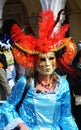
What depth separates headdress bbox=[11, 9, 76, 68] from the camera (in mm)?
4176

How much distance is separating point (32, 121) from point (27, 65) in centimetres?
51

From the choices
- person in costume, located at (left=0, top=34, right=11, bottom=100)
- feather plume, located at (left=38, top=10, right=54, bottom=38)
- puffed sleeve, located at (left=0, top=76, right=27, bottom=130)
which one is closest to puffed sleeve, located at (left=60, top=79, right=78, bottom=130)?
puffed sleeve, located at (left=0, top=76, right=27, bottom=130)

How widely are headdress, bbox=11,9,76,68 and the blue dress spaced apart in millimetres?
259

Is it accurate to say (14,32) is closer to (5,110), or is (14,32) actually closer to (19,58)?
(19,58)

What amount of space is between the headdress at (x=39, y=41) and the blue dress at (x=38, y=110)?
0.26 meters

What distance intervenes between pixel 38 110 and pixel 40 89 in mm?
188

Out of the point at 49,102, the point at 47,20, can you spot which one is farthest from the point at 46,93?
the point at 47,20

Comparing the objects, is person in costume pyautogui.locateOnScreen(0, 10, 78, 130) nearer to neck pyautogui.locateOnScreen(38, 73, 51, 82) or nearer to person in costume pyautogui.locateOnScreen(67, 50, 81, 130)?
neck pyautogui.locateOnScreen(38, 73, 51, 82)

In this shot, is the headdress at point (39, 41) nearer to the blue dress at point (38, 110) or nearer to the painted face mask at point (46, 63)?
the painted face mask at point (46, 63)

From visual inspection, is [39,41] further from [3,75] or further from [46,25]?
[3,75]

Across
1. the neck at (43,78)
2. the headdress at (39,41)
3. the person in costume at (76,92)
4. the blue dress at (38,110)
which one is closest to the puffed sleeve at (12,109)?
the blue dress at (38,110)

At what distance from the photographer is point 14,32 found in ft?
14.0

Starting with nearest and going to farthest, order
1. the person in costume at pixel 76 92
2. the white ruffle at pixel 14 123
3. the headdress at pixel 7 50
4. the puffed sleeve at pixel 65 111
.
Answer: the white ruffle at pixel 14 123 → the puffed sleeve at pixel 65 111 → the person in costume at pixel 76 92 → the headdress at pixel 7 50

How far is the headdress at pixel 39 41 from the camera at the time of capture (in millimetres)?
4176
